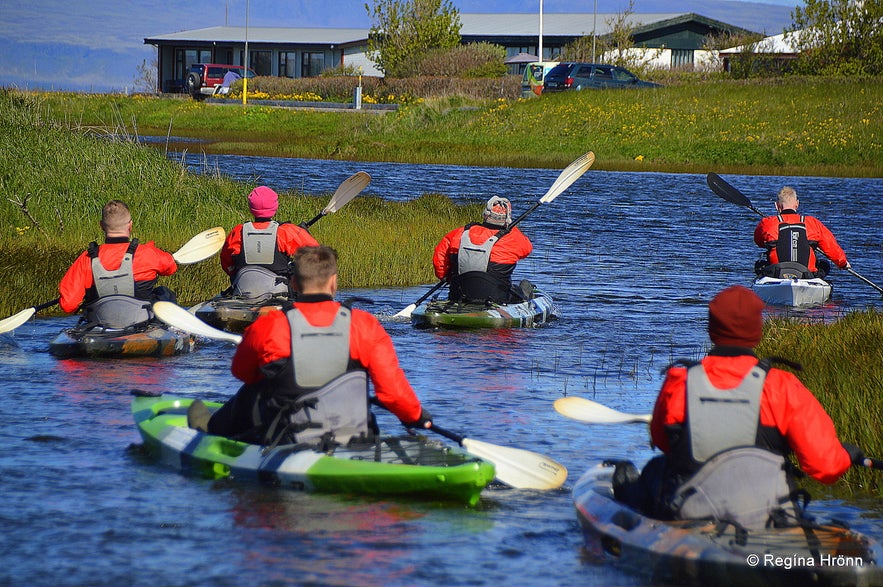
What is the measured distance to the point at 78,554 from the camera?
638 centimetres

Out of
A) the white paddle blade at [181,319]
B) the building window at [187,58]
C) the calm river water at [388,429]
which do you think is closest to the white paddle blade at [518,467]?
the calm river water at [388,429]

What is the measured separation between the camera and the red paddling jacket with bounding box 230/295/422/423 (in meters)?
6.89

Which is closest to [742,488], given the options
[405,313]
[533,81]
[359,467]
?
[359,467]

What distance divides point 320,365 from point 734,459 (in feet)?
7.49

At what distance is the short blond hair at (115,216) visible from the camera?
34.3 ft

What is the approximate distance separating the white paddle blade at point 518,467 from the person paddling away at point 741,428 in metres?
1.57

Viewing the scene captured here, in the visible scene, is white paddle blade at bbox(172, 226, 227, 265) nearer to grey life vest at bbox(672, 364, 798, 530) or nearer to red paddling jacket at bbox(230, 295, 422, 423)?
red paddling jacket at bbox(230, 295, 422, 423)

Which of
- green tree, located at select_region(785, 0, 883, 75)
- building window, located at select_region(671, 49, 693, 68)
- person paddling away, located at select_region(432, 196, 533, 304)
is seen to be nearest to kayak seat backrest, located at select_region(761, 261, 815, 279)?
person paddling away, located at select_region(432, 196, 533, 304)

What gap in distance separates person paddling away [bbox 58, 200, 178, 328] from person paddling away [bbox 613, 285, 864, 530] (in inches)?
234

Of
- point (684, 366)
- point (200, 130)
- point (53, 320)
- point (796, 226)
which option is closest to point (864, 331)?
point (796, 226)

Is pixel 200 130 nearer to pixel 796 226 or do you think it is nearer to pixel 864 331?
pixel 796 226

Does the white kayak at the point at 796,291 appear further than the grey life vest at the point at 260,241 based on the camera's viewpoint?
Yes

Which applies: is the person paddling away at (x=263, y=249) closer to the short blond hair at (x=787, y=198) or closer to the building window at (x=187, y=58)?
the short blond hair at (x=787, y=198)

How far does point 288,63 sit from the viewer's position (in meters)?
75.6
